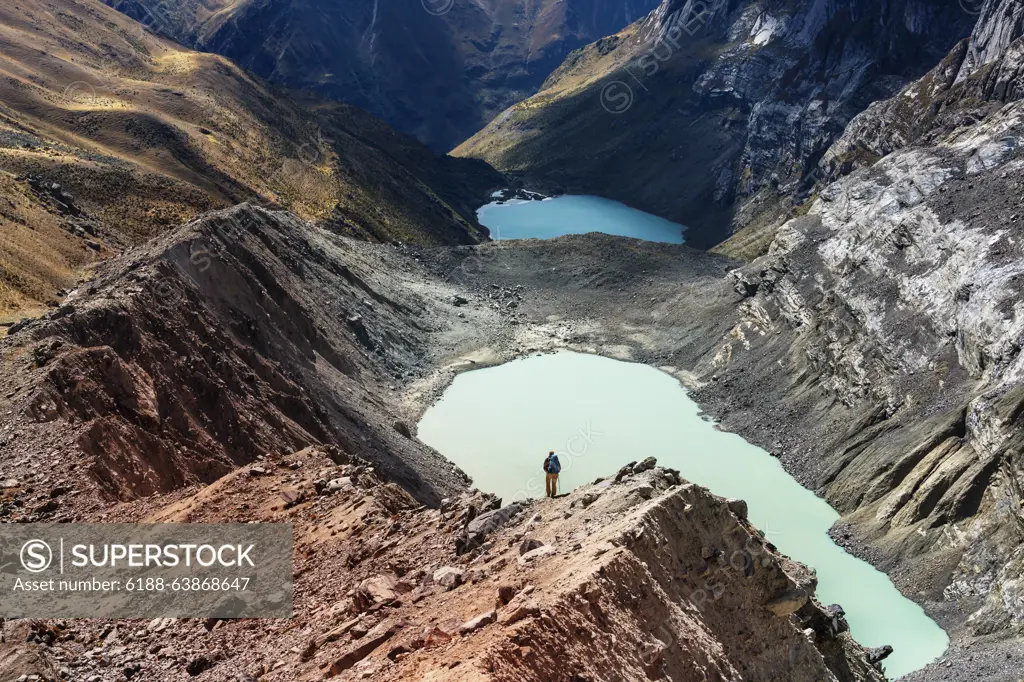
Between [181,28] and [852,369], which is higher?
[181,28]

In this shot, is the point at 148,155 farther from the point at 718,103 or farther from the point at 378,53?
the point at 378,53

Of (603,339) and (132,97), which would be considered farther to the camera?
(132,97)

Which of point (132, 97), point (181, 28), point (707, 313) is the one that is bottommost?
point (707, 313)

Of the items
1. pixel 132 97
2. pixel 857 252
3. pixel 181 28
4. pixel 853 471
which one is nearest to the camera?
pixel 853 471

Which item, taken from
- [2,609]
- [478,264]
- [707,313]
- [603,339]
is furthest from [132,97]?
[2,609]

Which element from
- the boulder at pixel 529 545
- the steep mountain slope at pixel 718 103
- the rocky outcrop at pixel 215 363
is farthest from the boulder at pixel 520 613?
the steep mountain slope at pixel 718 103

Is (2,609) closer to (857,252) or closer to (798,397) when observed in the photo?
(798,397)

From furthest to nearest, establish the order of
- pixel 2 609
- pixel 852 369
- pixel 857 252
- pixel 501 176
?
pixel 501 176, pixel 857 252, pixel 852 369, pixel 2 609

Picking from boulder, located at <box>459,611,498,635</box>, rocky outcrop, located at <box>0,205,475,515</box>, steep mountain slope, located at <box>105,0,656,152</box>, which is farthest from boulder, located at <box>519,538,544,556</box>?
steep mountain slope, located at <box>105,0,656,152</box>
